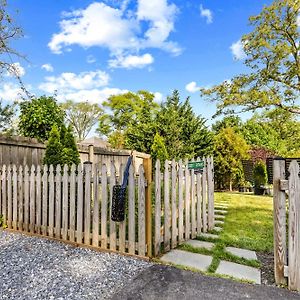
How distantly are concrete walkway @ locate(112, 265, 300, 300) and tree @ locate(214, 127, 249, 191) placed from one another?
920cm

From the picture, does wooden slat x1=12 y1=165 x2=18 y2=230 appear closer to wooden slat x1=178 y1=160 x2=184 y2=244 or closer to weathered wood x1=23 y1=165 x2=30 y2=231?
weathered wood x1=23 y1=165 x2=30 y2=231

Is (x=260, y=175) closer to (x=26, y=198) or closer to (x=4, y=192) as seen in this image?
(x=26, y=198)

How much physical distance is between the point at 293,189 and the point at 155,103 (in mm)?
27817

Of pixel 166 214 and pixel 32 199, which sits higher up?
pixel 32 199

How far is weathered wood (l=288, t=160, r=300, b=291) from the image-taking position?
8.00 ft

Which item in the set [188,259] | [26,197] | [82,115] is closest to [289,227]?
[188,259]

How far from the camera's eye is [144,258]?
122 inches

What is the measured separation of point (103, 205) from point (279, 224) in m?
2.07

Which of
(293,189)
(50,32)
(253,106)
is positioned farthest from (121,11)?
(293,189)

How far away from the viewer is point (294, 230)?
8.09 feet

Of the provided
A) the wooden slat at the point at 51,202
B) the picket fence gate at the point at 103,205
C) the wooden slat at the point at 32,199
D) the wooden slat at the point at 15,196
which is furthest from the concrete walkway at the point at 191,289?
the wooden slat at the point at 15,196

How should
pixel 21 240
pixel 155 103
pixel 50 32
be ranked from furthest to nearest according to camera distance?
1. pixel 155 103
2. pixel 50 32
3. pixel 21 240

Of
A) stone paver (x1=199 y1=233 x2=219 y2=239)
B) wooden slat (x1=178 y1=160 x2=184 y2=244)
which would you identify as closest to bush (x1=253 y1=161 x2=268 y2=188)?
stone paver (x1=199 y1=233 x2=219 y2=239)

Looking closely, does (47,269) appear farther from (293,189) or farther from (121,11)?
(121,11)
